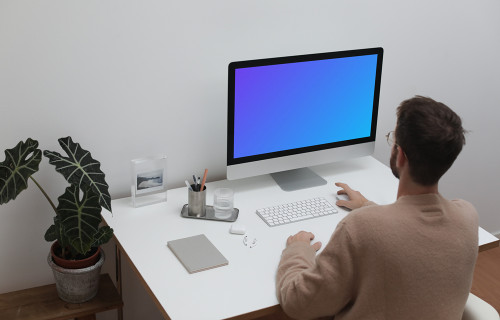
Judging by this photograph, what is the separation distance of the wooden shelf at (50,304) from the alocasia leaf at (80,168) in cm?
35

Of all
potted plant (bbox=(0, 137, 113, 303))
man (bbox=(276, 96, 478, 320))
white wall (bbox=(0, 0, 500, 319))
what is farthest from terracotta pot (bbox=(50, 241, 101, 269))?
man (bbox=(276, 96, 478, 320))

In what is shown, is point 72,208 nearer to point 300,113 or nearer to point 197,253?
point 197,253

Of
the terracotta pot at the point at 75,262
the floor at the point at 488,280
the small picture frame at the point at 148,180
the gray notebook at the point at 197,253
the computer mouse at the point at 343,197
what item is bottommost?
the floor at the point at 488,280

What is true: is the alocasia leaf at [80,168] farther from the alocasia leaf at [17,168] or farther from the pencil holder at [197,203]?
the pencil holder at [197,203]

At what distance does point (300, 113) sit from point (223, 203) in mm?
455

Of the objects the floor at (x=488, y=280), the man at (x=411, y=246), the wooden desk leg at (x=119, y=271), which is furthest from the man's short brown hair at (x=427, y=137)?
the floor at (x=488, y=280)

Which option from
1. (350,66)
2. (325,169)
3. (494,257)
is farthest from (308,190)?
(494,257)

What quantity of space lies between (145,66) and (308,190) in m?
0.77

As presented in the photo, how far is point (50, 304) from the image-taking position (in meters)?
2.26

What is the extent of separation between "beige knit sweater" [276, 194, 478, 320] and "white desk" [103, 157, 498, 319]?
26 centimetres

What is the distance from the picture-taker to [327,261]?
5.57ft

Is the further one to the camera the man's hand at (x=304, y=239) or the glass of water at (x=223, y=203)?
the glass of water at (x=223, y=203)

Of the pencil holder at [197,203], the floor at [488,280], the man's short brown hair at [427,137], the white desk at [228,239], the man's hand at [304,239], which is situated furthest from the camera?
the floor at [488,280]

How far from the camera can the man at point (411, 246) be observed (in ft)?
5.37
